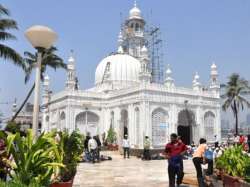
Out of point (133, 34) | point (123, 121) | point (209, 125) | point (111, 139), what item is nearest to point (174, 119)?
point (209, 125)

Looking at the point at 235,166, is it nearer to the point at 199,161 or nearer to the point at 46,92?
the point at 199,161

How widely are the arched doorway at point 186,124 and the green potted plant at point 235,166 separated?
70.5 feet

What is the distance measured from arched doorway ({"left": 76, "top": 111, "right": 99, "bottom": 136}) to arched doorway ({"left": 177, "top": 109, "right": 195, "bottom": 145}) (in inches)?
295

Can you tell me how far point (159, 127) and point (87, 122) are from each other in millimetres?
7023

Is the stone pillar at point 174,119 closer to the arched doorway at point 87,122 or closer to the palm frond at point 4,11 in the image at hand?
the arched doorway at point 87,122

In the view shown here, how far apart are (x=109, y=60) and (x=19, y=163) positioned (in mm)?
30889

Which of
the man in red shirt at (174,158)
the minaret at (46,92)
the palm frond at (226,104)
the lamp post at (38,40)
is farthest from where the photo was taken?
the palm frond at (226,104)

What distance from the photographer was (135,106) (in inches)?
1096

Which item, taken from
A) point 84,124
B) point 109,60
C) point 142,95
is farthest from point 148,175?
point 109,60

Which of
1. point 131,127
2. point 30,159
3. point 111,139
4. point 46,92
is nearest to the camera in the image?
point 30,159

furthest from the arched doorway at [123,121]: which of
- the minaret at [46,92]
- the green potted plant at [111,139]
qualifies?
the minaret at [46,92]

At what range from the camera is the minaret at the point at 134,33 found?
43219mm

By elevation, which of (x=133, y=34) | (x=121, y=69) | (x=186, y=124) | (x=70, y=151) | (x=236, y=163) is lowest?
(x=236, y=163)

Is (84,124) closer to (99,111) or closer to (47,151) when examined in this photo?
(99,111)
